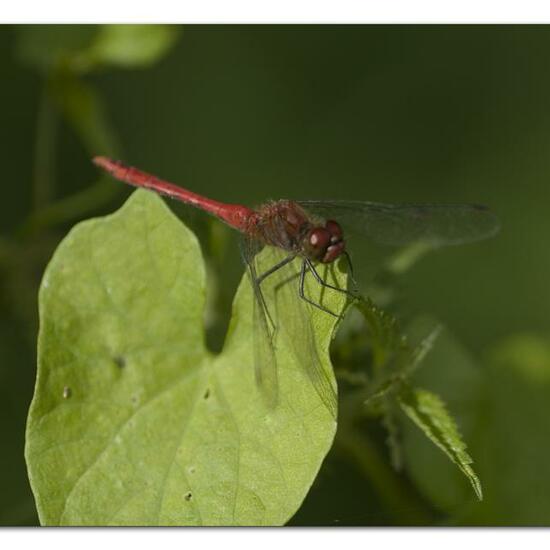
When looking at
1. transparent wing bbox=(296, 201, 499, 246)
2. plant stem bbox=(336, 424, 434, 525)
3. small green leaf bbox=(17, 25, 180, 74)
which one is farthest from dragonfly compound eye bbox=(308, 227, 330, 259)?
small green leaf bbox=(17, 25, 180, 74)

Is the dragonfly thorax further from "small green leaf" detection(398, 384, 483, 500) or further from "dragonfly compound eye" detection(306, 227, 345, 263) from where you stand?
"small green leaf" detection(398, 384, 483, 500)

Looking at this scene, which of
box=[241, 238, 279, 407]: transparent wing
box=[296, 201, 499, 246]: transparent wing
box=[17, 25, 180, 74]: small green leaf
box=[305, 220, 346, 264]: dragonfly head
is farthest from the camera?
box=[17, 25, 180, 74]: small green leaf

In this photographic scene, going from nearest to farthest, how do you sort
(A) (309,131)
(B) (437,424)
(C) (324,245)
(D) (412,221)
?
(B) (437,424)
(C) (324,245)
(D) (412,221)
(A) (309,131)

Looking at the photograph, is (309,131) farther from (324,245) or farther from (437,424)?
(437,424)

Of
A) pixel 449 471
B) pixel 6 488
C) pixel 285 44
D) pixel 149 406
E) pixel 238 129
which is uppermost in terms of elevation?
pixel 285 44

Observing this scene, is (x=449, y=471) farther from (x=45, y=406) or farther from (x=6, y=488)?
(x=6, y=488)

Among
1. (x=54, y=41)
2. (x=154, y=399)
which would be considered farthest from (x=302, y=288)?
(x=54, y=41)
